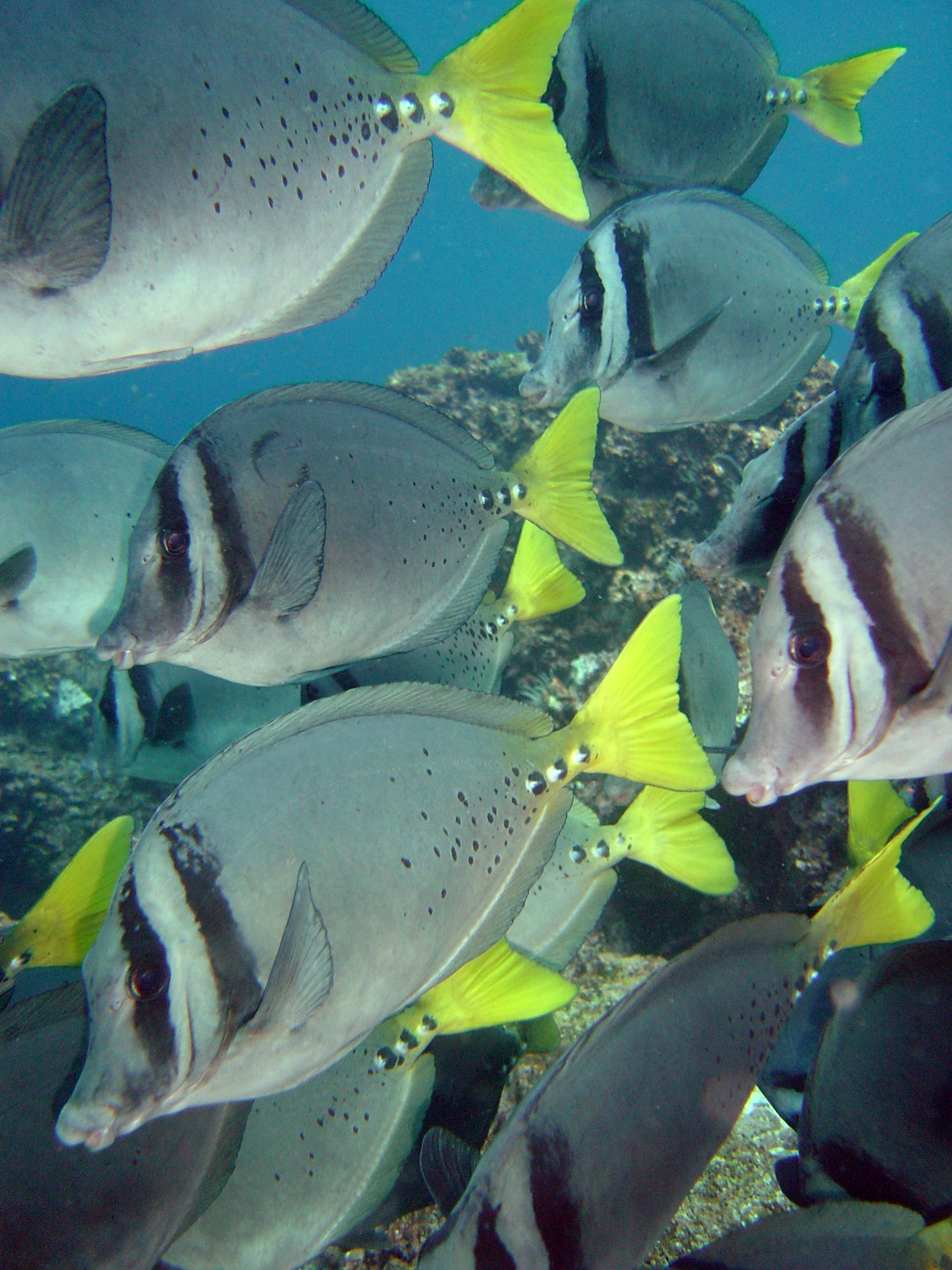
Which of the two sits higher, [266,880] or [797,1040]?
[266,880]

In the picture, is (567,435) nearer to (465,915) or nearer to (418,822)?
(418,822)

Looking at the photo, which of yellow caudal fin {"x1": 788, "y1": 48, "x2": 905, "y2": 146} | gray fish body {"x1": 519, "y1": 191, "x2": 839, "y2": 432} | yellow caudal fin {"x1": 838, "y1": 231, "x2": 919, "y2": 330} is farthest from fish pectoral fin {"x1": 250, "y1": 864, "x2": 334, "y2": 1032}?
yellow caudal fin {"x1": 788, "y1": 48, "x2": 905, "y2": 146}

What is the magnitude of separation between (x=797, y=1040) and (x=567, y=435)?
212 cm

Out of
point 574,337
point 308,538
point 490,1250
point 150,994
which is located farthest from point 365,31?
point 490,1250

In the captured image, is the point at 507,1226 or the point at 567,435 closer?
the point at 507,1226

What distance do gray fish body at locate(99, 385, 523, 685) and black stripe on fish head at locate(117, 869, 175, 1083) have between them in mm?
731

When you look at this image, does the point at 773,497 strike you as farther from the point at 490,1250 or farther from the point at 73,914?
the point at 73,914

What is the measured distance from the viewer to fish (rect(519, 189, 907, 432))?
2.40m

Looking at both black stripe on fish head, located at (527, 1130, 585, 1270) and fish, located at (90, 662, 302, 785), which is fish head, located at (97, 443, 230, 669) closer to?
fish, located at (90, 662, 302, 785)

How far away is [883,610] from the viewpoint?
1215mm

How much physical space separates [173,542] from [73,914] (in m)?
1.11

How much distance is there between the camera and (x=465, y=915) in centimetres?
171

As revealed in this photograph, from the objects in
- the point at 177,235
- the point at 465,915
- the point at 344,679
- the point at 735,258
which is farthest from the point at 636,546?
the point at 177,235

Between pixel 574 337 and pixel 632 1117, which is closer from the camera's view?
pixel 632 1117
